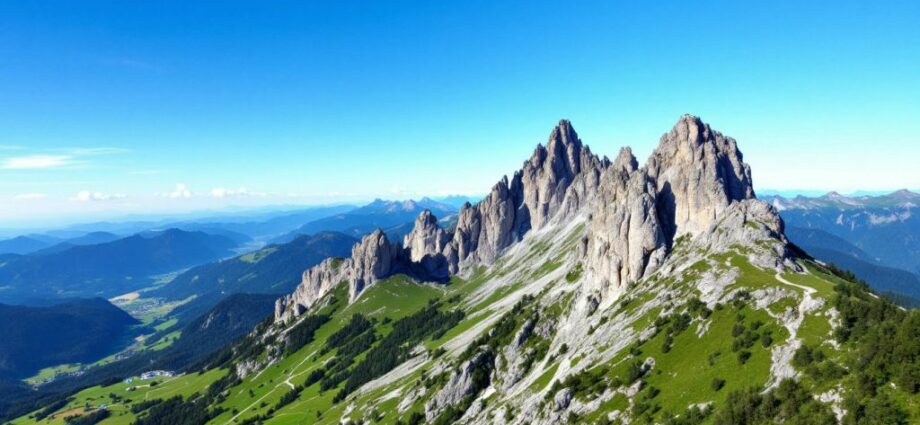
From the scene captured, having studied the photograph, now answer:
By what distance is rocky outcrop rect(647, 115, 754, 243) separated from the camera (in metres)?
150

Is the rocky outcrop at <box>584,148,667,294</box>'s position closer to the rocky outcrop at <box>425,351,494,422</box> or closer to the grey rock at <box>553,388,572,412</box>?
the rocky outcrop at <box>425,351,494,422</box>

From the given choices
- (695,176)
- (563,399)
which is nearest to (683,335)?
(563,399)

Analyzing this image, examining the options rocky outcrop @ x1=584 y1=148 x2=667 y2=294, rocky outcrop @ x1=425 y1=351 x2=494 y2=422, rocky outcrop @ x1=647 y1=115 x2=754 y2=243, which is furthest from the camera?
rocky outcrop @ x1=647 y1=115 x2=754 y2=243

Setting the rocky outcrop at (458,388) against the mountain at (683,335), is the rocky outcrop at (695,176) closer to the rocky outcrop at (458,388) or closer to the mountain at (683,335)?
the mountain at (683,335)

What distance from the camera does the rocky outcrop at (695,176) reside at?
149500 mm

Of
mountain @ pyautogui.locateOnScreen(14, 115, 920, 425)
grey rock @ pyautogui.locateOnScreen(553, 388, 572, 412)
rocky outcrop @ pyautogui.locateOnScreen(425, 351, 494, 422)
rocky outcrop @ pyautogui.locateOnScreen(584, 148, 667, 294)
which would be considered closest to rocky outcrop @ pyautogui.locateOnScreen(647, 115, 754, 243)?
mountain @ pyautogui.locateOnScreen(14, 115, 920, 425)

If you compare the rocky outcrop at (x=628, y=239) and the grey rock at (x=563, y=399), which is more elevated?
the rocky outcrop at (x=628, y=239)

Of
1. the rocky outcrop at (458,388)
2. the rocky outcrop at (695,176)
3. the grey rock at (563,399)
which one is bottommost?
the rocky outcrop at (458,388)

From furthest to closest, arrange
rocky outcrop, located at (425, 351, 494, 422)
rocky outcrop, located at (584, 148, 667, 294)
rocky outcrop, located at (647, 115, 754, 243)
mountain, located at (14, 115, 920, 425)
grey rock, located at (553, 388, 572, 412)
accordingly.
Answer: rocky outcrop, located at (647, 115, 754, 243)
rocky outcrop, located at (584, 148, 667, 294)
rocky outcrop, located at (425, 351, 494, 422)
grey rock, located at (553, 388, 572, 412)
mountain, located at (14, 115, 920, 425)

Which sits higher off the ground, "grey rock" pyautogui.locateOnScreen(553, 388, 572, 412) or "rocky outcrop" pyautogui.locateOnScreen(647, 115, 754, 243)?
"rocky outcrop" pyautogui.locateOnScreen(647, 115, 754, 243)

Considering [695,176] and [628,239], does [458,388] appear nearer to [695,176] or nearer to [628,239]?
[628,239]

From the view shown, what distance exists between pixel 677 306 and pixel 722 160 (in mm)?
78354

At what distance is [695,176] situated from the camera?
504ft

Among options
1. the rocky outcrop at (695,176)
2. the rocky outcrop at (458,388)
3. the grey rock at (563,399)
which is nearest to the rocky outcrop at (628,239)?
the rocky outcrop at (695,176)
